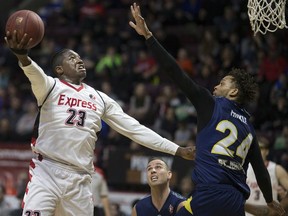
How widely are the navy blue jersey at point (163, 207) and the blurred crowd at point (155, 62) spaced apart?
4.24 m

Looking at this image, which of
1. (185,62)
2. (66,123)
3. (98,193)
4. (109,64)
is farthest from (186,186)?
(109,64)

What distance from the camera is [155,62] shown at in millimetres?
15391

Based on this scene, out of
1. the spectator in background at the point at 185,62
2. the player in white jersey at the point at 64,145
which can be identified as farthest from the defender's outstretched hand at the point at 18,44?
the spectator in background at the point at 185,62

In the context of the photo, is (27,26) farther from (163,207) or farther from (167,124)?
(167,124)

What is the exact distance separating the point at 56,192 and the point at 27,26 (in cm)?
155

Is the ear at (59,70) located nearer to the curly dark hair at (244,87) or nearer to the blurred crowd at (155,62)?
the curly dark hair at (244,87)

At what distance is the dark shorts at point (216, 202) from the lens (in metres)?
5.51

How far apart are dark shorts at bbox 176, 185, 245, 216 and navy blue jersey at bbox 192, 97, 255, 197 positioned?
69 millimetres

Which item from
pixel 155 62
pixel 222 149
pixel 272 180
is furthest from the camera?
pixel 155 62

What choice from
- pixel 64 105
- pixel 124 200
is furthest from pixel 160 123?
pixel 64 105

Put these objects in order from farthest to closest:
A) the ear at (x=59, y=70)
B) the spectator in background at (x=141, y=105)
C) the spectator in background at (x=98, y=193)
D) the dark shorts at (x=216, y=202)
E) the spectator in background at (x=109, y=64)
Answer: the spectator in background at (x=109, y=64) → the spectator in background at (x=141, y=105) → the spectator in background at (x=98, y=193) → the ear at (x=59, y=70) → the dark shorts at (x=216, y=202)

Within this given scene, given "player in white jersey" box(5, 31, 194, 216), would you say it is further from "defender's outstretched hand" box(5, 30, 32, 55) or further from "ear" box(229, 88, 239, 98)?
"ear" box(229, 88, 239, 98)

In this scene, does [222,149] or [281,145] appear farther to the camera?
[281,145]

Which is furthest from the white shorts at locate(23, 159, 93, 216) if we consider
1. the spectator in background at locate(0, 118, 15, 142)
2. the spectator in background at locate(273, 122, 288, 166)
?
the spectator in background at locate(0, 118, 15, 142)
